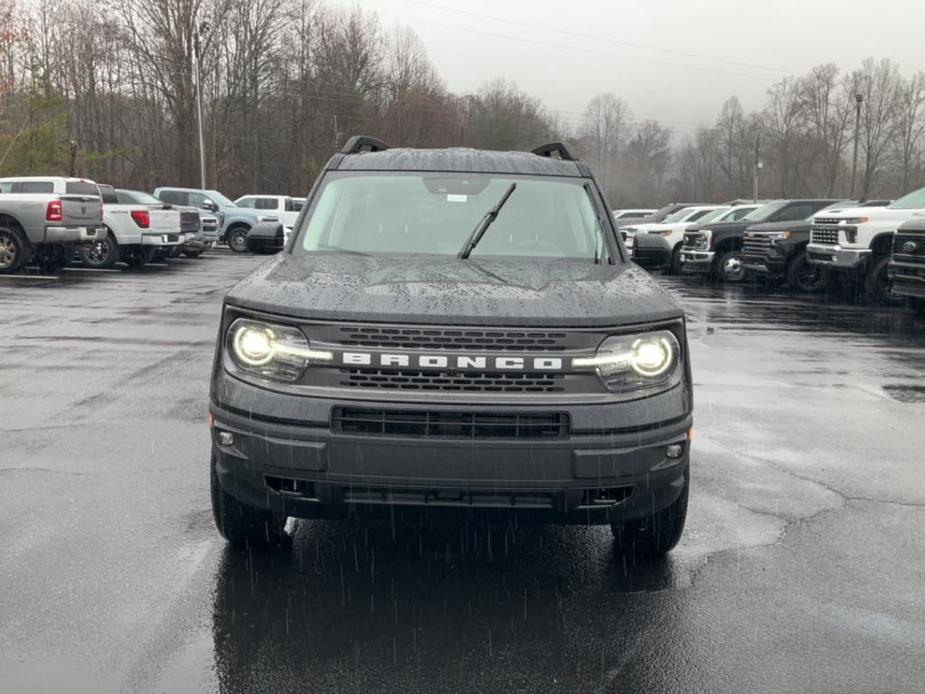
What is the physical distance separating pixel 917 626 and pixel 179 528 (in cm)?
319

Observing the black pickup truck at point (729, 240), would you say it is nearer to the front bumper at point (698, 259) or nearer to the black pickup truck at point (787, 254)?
the front bumper at point (698, 259)

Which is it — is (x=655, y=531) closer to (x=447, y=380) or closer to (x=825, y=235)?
(x=447, y=380)

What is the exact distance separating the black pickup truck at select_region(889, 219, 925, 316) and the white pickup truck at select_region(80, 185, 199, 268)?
15737 millimetres

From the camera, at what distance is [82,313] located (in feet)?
43.5

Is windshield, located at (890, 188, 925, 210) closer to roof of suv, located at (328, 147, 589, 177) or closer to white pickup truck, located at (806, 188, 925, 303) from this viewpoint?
white pickup truck, located at (806, 188, 925, 303)

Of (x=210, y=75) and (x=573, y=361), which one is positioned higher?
(x=210, y=75)

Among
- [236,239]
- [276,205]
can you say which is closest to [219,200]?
[236,239]

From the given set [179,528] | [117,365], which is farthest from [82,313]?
[179,528]

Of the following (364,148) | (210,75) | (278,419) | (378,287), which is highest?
(210,75)

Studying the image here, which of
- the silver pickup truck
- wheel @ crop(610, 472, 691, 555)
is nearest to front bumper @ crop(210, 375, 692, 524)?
wheel @ crop(610, 472, 691, 555)

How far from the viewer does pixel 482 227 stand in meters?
4.74

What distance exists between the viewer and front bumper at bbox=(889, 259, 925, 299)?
13227mm

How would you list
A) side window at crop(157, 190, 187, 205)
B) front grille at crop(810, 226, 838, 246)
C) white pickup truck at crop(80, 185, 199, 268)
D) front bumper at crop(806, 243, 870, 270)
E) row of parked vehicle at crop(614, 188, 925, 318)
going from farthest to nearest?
side window at crop(157, 190, 187, 205) → white pickup truck at crop(80, 185, 199, 268) → front grille at crop(810, 226, 838, 246) → front bumper at crop(806, 243, 870, 270) → row of parked vehicle at crop(614, 188, 925, 318)

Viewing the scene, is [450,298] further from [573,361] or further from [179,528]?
[179,528]
